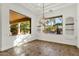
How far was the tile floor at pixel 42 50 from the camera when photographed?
1828 millimetres

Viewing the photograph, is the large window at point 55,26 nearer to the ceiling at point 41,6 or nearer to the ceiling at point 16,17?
the ceiling at point 41,6

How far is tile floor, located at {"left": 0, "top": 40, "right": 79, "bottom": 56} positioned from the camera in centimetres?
183

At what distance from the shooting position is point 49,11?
1983mm

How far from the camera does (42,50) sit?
1.93m

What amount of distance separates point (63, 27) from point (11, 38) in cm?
112

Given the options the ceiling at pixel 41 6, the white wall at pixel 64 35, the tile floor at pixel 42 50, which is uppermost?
the ceiling at pixel 41 6

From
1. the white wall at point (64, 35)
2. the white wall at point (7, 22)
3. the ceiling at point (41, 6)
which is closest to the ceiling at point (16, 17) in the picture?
the white wall at point (7, 22)

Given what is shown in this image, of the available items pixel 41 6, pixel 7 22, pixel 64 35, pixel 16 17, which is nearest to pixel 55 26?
pixel 64 35

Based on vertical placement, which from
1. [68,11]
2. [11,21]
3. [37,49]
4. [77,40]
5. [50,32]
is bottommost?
[37,49]

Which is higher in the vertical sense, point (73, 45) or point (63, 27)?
point (63, 27)

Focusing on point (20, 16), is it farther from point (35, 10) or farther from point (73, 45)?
point (73, 45)

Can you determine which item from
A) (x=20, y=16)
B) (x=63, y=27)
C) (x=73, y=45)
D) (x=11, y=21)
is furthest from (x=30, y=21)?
(x=73, y=45)

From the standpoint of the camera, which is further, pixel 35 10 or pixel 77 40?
pixel 35 10

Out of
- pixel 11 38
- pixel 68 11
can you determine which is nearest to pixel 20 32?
pixel 11 38
